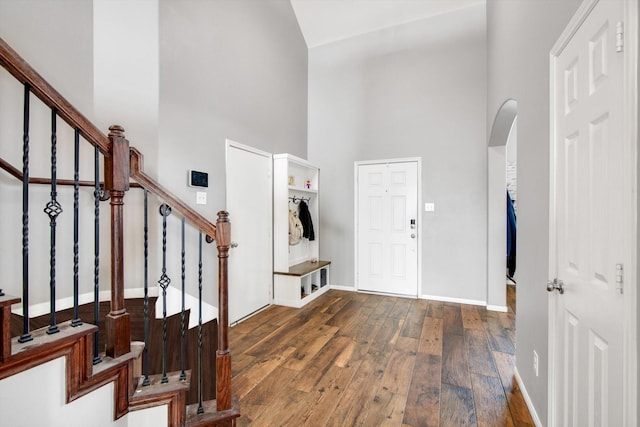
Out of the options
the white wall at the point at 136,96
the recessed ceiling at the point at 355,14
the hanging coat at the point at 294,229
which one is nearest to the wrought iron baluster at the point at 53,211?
the white wall at the point at 136,96

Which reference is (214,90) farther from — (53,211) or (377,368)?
(377,368)

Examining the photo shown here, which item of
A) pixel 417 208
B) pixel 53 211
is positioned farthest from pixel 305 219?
pixel 53 211

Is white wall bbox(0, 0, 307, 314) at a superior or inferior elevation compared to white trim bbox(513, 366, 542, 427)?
superior

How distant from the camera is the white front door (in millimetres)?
4258

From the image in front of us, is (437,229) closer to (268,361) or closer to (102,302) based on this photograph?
(268,361)

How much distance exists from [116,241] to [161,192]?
0.29 meters

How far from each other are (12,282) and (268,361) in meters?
1.85

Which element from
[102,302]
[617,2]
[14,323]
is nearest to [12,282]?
[14,323]

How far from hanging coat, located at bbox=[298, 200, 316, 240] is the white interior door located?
26.9 inches

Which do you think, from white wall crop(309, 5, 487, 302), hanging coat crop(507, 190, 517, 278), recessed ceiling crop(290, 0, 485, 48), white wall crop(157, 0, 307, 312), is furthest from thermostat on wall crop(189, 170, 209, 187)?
hanging coat crop(507, 190, 517, 278)

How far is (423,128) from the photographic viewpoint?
4195 mm

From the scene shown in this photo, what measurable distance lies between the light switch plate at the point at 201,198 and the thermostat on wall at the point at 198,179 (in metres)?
0.08

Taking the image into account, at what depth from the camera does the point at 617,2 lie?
0.97m

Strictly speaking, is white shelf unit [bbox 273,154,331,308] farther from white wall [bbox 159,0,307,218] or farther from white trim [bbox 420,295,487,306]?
white trim [bbox 420,295,487,306]
